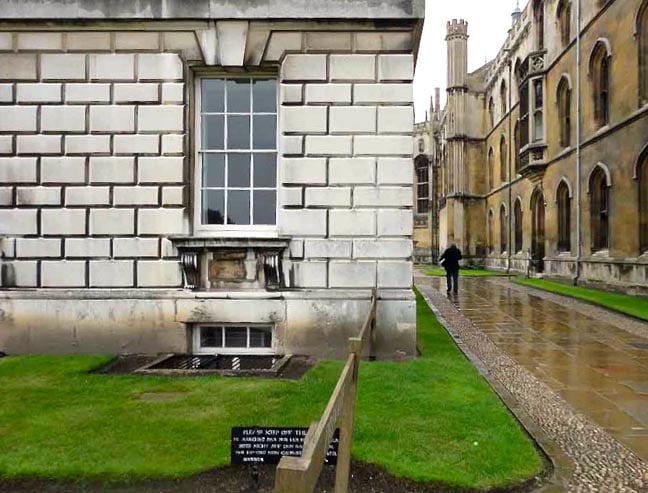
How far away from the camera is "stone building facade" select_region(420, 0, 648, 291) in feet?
59.7

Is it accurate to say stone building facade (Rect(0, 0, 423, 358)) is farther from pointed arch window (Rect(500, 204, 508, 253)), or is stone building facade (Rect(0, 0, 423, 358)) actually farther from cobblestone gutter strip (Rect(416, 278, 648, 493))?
pointed arch window (Rect(500, 204, 508, 253))

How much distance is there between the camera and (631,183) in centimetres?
1809

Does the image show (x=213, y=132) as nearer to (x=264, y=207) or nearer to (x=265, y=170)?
(x=265, y=170)

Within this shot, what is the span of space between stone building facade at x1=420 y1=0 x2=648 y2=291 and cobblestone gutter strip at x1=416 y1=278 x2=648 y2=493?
12290 mm

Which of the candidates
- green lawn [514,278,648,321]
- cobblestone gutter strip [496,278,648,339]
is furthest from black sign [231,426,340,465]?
green lawn [514,278,648,321]

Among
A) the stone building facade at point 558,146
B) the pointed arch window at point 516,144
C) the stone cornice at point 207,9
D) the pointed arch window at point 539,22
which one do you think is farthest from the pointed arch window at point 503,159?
the stone cornice at point 207,9

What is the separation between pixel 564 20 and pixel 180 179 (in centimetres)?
2374

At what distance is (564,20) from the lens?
83.1ft

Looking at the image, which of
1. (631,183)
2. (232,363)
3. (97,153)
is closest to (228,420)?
(232,363)

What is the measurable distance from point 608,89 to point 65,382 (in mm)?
20387

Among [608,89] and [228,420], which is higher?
[608,89]

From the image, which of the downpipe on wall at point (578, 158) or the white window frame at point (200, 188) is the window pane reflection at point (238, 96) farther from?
the downpipe on wall at point (578, 158)

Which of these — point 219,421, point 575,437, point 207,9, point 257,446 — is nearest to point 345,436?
point 257,446

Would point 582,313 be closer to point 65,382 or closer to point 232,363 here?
point 232,363
